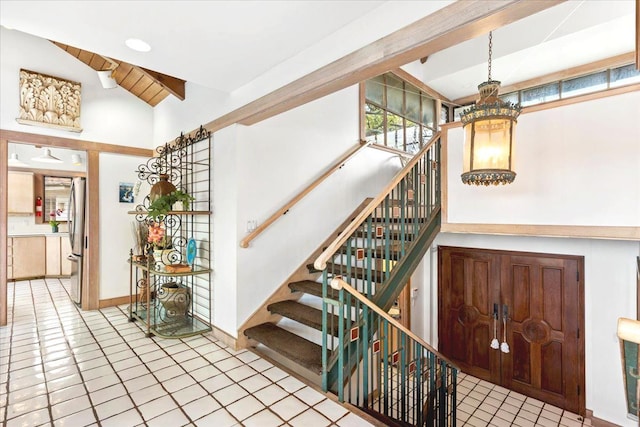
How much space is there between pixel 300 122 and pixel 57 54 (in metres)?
3.31

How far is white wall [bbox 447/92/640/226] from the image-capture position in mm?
2445

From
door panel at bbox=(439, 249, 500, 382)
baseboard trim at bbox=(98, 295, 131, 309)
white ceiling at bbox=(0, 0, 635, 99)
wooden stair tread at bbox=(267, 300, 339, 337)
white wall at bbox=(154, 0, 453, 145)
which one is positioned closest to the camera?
white wall at bbox=(154, 0, 453, 145)

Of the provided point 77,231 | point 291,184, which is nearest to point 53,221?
point 77,231

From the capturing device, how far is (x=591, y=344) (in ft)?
11.7

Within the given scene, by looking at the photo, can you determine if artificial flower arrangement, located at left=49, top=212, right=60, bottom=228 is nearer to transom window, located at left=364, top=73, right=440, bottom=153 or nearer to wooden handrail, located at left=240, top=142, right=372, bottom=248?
wooden handrail, located at left=240, top=142, right=372, bottom=248

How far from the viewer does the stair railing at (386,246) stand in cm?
250

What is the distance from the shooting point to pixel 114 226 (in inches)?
179

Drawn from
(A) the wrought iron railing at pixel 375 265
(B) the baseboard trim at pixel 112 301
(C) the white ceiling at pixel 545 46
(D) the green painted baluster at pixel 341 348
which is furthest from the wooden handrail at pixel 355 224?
(B) the baseboard trim at pixel 112 301

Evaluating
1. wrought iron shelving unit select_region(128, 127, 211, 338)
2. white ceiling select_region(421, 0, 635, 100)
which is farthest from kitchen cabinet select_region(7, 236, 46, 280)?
white ceiling select_region(421, 0, 635, 100)

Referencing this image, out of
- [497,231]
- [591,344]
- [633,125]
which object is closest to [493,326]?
[591,344]

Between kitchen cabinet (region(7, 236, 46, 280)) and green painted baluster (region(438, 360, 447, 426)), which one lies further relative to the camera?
kitchen cabinet (region(7, 236, 46, 280))

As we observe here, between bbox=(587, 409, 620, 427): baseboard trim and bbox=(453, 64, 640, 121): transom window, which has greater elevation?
bbox=(453, 64, 640, 121): transom window

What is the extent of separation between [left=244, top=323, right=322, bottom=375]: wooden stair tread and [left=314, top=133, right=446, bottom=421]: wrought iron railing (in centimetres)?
12

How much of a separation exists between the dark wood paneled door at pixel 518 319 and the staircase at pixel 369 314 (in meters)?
1.23
